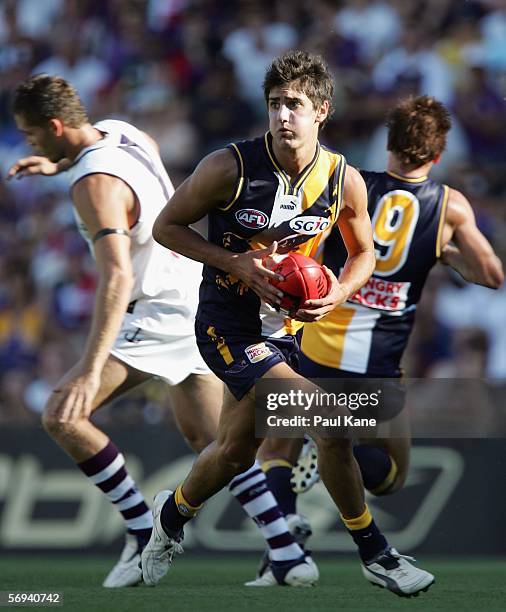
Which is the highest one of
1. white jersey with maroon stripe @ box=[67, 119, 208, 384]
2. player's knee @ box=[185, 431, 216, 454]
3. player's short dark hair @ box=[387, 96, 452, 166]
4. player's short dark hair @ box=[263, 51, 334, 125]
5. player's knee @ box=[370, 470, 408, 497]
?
player's short dark hair @ box=[263, 51, 334, 125]

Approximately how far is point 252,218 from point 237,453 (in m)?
1.08

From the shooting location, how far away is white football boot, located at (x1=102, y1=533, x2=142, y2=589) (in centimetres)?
638

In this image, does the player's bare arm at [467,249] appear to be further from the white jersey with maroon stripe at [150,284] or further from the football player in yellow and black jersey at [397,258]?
the white jersey with maroon stripe at [150,284]

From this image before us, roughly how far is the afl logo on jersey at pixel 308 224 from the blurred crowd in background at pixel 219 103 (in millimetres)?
4839

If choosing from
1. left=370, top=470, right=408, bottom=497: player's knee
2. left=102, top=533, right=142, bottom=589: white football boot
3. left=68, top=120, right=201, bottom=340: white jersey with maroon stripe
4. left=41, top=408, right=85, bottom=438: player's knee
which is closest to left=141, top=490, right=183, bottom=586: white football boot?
left=102, top=533, right=142, bottom=589: white football boot

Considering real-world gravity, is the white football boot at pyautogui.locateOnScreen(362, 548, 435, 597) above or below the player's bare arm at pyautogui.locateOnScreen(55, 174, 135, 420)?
below

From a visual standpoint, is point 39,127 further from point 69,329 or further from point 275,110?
point 69,329

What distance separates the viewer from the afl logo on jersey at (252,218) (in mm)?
5258

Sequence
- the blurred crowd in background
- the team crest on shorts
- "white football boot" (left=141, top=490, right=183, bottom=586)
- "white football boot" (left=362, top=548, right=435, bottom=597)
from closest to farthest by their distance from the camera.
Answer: the team crest on shorts < "white football boot" (left=362, top=548, right=435, bottom=597) < "white football boot" (left=141, top=490, right=183, bottom=586) < the blurred crowd in background

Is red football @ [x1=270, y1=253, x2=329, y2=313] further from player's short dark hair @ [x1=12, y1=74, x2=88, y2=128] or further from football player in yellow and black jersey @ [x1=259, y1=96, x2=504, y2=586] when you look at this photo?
player's short dark hair @ [x1=12, y1=74, x2=88, y2=128]

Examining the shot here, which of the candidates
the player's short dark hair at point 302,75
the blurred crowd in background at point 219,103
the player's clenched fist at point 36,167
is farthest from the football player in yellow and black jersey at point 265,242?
the blurred crowd in background at point 219,103

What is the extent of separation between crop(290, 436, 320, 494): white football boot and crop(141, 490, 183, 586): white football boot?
1222mm

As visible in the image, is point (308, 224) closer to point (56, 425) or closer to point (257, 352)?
point (257, 352)

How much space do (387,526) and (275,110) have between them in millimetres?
4638
